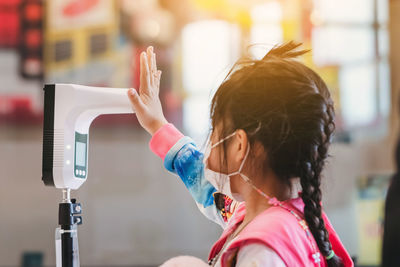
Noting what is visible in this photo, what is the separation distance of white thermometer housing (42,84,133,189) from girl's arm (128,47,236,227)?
0.04 metres

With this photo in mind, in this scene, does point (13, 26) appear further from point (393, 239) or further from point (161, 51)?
point (393, 239)

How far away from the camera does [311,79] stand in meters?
0.86

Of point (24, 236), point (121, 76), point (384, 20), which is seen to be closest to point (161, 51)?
point (121, 76)

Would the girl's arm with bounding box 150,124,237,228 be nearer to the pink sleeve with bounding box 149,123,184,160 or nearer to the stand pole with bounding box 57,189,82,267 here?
the pink sleeve with bounding box 149,123,184,160

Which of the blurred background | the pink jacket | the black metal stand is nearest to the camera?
the pink jacket

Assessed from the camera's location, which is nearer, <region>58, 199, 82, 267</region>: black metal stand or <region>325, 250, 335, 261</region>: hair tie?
<region>325, 250, 335, 261</region>: hair tie

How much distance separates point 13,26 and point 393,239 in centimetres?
256

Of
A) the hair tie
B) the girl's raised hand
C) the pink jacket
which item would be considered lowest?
the hair tie

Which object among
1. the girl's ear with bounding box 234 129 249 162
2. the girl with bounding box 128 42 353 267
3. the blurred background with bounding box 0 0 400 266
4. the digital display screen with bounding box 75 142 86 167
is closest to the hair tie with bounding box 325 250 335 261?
the girl with bounding box 128 42 353 267

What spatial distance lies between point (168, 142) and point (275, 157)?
303 mm

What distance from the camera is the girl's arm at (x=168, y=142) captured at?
1.07 m

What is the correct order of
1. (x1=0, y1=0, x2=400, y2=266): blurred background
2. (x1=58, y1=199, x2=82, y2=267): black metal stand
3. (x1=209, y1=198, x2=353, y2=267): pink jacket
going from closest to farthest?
(x1=209, y1=198, x2=353, y2=267): pink jacket < (x1=58, y1=199, x2=82, y2=267): black metal stand < (x1=0, y1=0, x2=400, y2=266): blurred background

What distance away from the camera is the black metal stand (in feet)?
3.33

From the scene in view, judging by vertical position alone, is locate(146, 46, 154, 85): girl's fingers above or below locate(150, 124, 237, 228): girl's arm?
above
